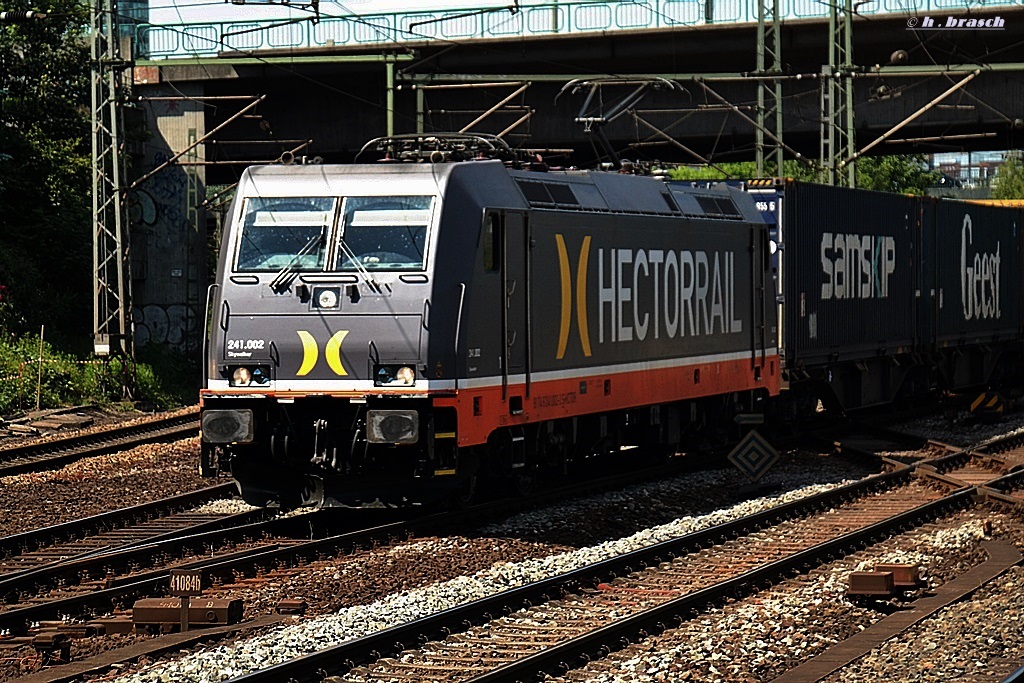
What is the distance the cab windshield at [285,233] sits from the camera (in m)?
15.2

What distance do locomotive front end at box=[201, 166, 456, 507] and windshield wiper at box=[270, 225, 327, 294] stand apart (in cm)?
1

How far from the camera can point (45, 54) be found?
36.0m

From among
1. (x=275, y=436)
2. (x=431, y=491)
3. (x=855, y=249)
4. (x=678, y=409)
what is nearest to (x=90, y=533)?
(x=275, y=436)

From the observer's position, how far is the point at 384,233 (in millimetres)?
15133

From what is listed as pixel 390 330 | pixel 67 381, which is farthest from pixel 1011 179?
pixel 390 330

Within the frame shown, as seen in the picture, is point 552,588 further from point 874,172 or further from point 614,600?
point 874,172

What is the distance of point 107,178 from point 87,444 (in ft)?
24.2

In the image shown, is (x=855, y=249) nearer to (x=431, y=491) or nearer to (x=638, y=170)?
(x=638, y=170)

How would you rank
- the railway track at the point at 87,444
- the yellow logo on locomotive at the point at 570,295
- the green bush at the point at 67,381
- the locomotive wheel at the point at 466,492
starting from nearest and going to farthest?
the locomotive wheel at the point at 466,492 → the yellow logo on locomotive at the point at 570,295 → the railway track at the point at 87,444 → the green bush at the point at 67,381

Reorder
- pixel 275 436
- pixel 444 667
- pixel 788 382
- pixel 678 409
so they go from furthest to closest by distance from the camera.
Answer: pixel 788 382 < pixel 678 409 < pixel 275 436 < pixel 444 667

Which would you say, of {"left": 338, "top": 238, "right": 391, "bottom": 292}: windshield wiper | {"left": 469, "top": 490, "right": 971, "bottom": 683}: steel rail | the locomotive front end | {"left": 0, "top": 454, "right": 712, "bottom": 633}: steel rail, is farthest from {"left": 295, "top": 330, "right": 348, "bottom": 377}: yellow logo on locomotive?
{"left": 469, "top": 490, "right": 971, "bottom": 683}: steel rail

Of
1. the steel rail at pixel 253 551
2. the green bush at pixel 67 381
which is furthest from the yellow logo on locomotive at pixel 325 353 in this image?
the green bush at pixel 67 381

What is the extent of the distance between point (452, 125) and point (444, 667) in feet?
103

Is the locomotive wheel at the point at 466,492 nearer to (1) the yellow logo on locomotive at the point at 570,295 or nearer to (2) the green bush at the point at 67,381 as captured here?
(1) the yellow logo on locomotive at the point at 570,295
